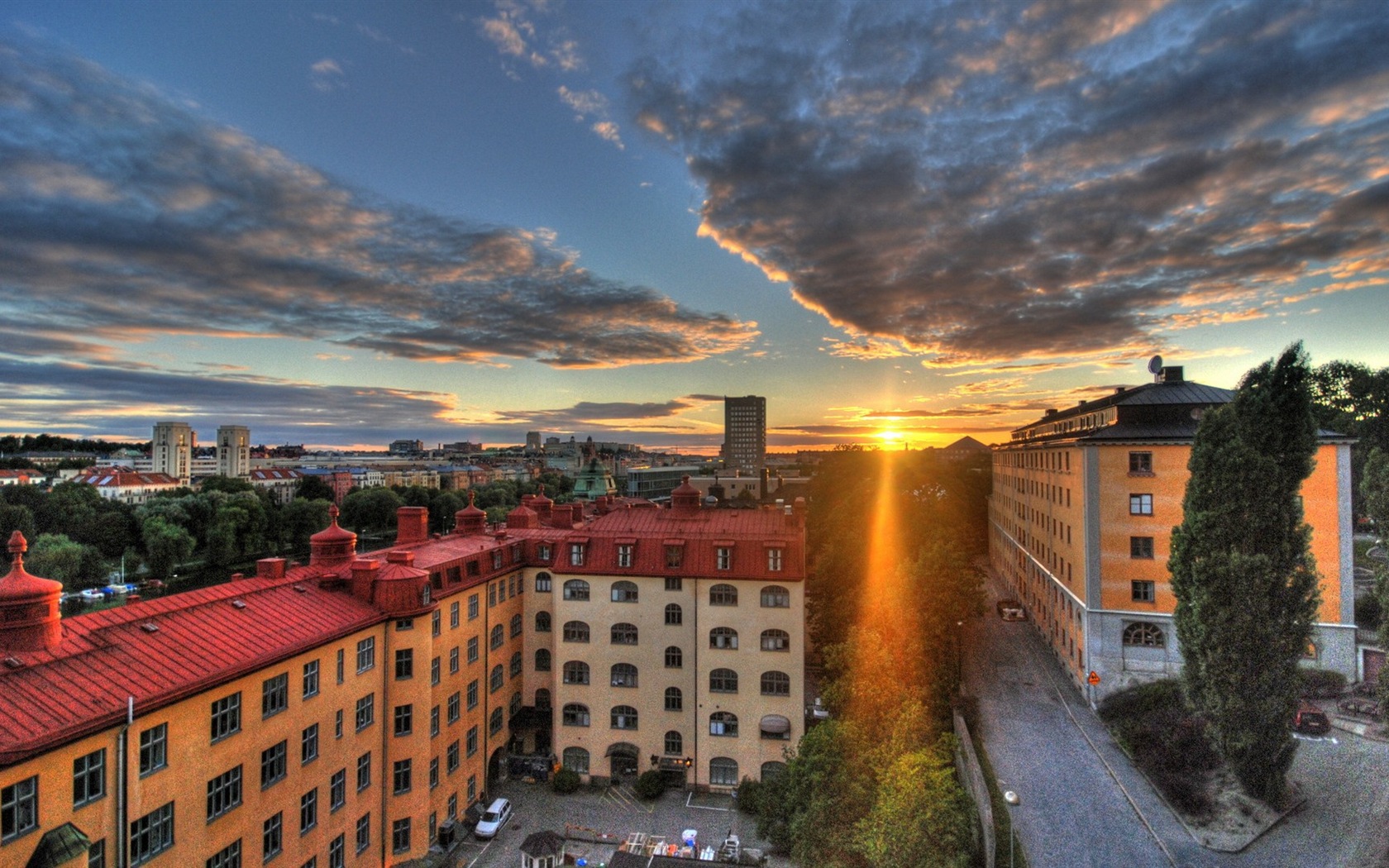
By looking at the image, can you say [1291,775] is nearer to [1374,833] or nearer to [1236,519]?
[1374,833]

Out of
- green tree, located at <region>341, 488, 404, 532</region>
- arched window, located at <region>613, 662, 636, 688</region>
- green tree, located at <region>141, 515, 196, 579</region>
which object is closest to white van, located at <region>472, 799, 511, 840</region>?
arched window, located at <region>613, 662, 636, 688</region>

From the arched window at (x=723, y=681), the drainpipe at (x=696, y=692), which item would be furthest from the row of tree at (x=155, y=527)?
the arched window at (x=723, y=681)

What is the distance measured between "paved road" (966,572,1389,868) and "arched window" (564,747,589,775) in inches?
907

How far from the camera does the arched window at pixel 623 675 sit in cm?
3947

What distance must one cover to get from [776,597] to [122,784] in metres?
28.7

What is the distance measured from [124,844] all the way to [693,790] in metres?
27.0

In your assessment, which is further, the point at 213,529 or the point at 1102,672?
the point at 213,529

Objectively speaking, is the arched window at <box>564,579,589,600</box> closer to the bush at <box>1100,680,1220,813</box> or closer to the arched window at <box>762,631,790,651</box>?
the arched window at <box>762,631,790,651</box>

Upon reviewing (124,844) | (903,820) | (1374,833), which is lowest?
(1374,833)

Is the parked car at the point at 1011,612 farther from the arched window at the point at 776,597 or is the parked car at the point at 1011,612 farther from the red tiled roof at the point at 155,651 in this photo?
the red tiled roof at the point at 155,651

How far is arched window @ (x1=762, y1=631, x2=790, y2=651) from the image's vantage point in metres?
37.7

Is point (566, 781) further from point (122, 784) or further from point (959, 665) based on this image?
point (959, 665)

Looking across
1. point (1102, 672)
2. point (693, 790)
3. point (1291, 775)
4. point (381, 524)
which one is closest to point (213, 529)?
point (381, 524)

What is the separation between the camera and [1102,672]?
38969 millimetres
